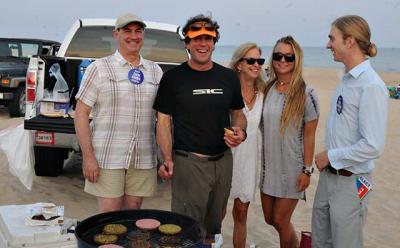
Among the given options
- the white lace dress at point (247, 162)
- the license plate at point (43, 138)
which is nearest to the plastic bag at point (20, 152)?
the license plate at point (43, 138)

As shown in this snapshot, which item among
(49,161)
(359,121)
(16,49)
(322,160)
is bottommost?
(49,161)

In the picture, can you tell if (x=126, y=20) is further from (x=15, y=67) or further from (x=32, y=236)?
(x=15, y=67)

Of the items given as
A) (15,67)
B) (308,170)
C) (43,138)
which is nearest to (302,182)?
(308,170)

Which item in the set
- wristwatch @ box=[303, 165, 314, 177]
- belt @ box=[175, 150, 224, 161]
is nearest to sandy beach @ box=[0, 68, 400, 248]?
wristwatch @ box=[303, 165, 314, 177]

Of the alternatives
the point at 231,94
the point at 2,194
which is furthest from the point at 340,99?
the point at 2,194

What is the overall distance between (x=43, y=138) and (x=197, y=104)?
2.77 metres

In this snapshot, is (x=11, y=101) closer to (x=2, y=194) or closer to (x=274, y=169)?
(x=2, y=194)

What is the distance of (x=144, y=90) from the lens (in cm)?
315

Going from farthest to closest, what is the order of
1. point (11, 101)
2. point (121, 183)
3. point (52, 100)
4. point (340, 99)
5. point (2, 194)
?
point (11, 101), point (2, 194), point (52, 100), point (121, 183), point (340, 99)

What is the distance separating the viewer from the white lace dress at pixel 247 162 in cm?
354

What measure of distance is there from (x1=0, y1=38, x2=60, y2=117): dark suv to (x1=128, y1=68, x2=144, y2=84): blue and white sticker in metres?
7.99

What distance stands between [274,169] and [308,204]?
256 cm

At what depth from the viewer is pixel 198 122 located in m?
3.06

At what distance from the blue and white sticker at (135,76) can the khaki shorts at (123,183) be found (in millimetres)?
630
